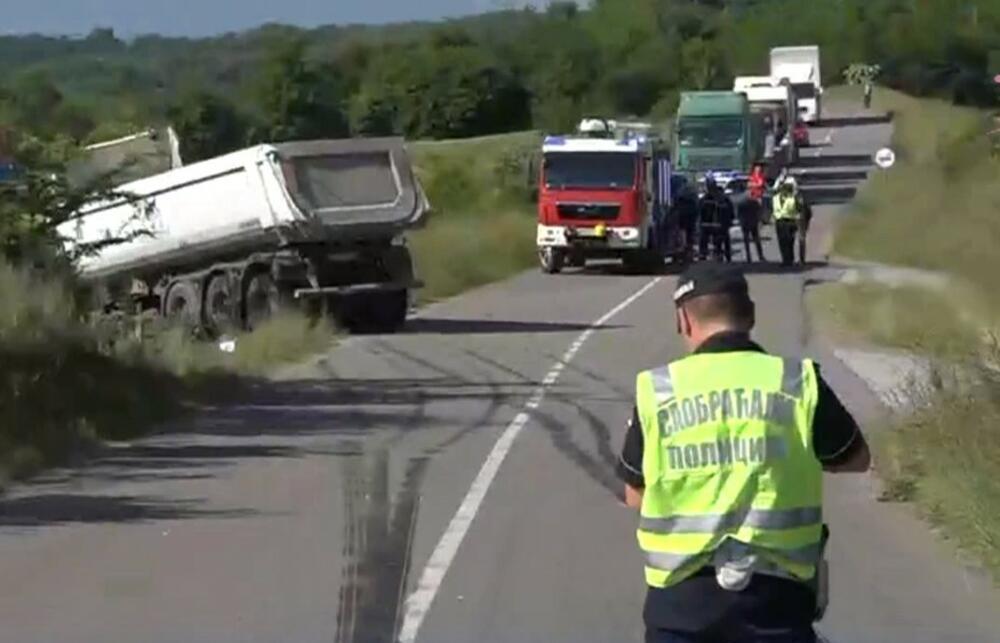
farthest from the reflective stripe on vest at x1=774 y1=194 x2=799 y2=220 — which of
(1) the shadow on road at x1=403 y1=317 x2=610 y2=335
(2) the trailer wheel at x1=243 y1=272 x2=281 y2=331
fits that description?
(2) the trailer wheel at x1=243 y1=272 x2=281 y2=331

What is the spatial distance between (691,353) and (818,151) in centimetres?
8565

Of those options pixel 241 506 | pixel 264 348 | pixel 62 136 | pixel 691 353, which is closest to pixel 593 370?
pixel 264 348

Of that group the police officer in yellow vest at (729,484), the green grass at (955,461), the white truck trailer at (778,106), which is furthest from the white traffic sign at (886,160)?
the police officer in yellow vest at (729,484)

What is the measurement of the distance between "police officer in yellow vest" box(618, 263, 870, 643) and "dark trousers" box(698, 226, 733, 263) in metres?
40.3

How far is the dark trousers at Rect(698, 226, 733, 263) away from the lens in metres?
46.0

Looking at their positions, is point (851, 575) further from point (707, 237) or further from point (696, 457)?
point (707, 237)

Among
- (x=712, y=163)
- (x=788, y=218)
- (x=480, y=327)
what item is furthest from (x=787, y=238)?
(x=712, y=163)

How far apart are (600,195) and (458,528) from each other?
31470mm

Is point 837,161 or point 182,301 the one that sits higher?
point 182,301

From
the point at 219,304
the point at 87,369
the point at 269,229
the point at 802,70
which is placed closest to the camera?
the point at 87,369

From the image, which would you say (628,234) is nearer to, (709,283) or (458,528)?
(458,528)

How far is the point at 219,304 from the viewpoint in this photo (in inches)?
1230

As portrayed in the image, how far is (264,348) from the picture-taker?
2680 cm

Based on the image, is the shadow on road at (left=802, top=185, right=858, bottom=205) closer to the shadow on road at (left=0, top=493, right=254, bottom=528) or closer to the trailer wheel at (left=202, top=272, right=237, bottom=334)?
the trailer wheel at (left=202, top=272, right=237, bottom=334)
